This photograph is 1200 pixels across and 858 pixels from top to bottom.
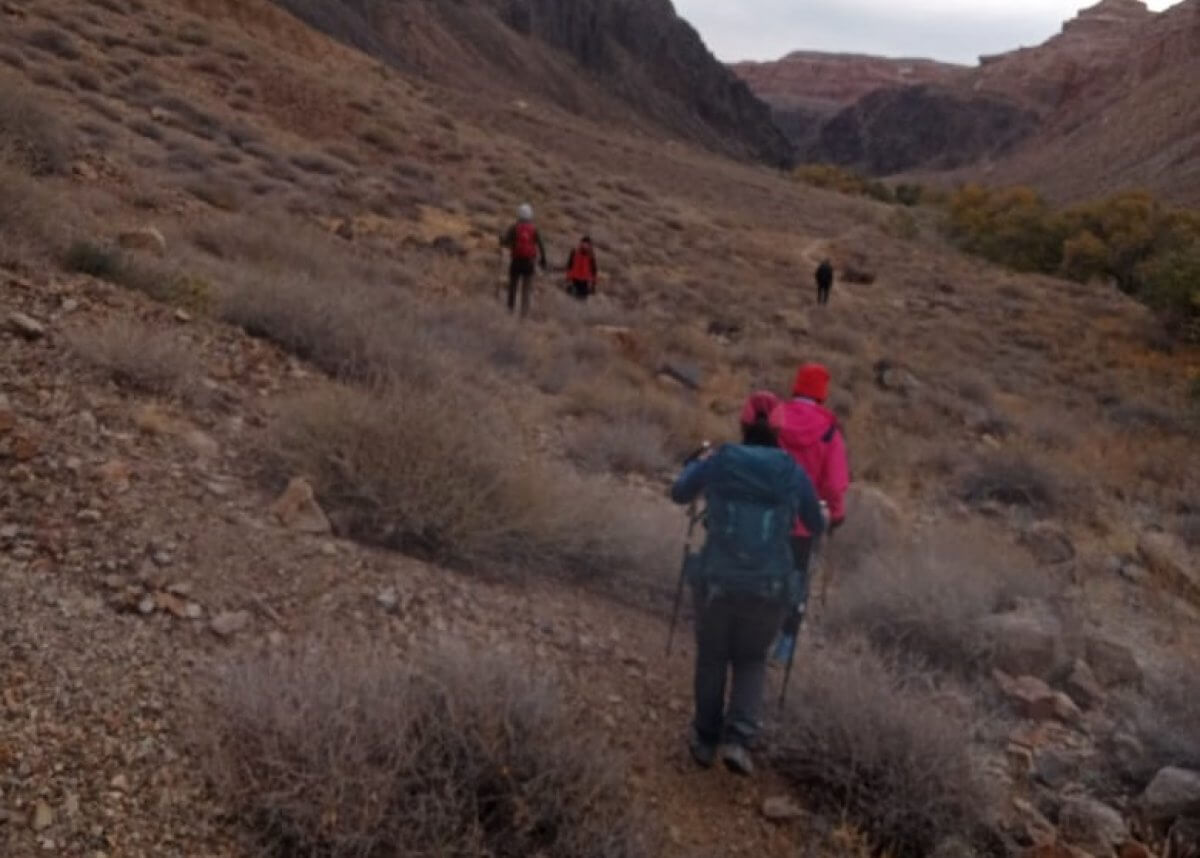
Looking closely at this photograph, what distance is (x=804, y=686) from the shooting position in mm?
4746

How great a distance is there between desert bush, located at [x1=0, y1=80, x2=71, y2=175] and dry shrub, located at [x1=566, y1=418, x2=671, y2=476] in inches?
212

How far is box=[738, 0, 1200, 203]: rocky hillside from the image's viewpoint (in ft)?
240

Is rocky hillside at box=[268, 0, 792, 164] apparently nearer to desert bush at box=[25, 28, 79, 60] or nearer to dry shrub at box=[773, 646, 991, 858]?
desert bush at box=[25, 28, 79, 60]

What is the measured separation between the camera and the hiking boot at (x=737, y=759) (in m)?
4.25

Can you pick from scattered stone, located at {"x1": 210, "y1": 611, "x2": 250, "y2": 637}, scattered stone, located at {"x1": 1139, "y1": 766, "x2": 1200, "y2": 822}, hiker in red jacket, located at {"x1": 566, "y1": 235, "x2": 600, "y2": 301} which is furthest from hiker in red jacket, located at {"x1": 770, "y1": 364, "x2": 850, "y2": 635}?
hiker in red jacket, located at {"x1": 566, "y1": 235, "x2": 600, "y2": 301}

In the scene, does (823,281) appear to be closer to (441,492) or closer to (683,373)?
(683,373)

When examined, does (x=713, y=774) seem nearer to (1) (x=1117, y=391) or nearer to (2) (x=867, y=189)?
(1) (x=1117, y=391)

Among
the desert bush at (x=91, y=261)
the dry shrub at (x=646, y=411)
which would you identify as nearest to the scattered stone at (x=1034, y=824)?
the dry shrub at (x=646, y=411)

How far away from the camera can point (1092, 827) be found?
4.48 meters

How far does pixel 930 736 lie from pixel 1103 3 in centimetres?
17815

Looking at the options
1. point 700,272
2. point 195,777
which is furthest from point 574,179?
point 195,777

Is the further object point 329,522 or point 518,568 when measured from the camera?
point 518,568

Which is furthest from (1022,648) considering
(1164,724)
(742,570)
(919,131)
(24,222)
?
(919,131)

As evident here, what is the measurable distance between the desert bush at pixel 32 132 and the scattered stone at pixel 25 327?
435 cm
